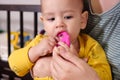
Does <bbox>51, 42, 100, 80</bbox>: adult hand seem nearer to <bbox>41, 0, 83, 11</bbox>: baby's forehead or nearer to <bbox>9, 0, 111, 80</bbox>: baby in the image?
<bbox>9, 0, 111, 80</bbox>: baby

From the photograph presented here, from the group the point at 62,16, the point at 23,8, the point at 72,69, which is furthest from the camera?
the point at 23,8

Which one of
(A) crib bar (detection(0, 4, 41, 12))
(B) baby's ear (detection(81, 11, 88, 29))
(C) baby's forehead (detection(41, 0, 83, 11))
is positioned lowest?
(B) baby's ear (detection(81, 11, 88, 29))

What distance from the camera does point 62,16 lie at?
655 millimetres

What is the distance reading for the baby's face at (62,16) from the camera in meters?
0.65

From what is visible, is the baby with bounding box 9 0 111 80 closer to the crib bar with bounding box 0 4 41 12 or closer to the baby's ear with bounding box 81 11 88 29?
the baby's ear with bounding box 81 11 88 29

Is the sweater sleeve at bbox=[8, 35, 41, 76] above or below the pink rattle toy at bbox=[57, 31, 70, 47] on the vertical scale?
below

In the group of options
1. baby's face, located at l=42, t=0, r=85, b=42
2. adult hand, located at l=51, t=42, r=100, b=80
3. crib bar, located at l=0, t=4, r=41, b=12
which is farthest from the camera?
crib bar, located at l=0, t=4, r=41, b=12

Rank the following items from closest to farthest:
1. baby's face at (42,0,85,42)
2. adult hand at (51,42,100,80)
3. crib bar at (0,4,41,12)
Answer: adult hand at (51,42,100,80)
baby's face at (42,0,85,42)
crib bar at (0,4,41,12)

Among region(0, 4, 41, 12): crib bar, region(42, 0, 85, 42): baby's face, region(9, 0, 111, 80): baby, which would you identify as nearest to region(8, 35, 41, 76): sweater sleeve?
region(9, 0, 111, 80): baby

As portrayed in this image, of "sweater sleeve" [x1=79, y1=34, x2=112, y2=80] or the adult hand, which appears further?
"sweater sleeve" [x1=79, y1=34, x2=112, y2=80]

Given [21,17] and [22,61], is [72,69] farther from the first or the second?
[21,17]

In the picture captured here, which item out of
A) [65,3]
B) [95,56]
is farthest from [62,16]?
[95,56]

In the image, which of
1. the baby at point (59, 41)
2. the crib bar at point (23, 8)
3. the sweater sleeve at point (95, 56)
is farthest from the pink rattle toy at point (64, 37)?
the crib bar at point (23, 8)

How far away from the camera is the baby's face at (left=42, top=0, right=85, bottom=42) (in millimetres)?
648
